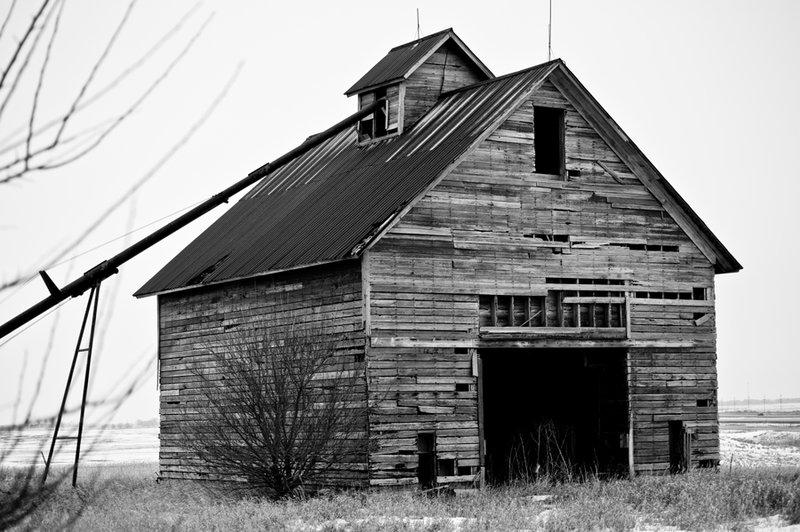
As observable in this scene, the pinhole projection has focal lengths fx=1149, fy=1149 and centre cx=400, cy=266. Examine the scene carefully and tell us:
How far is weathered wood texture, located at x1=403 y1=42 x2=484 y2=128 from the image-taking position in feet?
84.6

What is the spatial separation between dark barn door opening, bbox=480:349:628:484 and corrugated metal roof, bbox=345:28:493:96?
6.60m

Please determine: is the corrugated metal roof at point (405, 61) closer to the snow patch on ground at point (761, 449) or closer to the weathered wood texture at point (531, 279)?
the weathered wood texture at point (531, 279)

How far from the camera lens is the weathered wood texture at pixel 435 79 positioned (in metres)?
25.8

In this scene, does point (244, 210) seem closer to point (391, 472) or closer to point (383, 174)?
point (383, 174)

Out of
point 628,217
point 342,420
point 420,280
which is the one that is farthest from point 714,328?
point 342,420

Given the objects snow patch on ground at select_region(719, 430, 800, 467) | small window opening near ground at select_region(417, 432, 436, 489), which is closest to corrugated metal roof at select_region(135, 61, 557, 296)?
small window opening near ground at select_region(417, 432, 436, 489)

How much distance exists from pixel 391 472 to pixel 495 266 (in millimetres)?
4457

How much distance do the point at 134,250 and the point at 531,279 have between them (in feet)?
41.8

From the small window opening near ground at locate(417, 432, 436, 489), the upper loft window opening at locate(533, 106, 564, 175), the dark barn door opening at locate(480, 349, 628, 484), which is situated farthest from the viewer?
the dark barn door opening at locate(480, 349, 628, 484)

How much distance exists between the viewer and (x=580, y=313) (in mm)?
22531

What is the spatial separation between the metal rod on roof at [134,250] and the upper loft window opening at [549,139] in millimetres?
3638

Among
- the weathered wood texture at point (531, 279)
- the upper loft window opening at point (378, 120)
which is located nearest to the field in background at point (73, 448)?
the weathered wood texture at point (531, 279)

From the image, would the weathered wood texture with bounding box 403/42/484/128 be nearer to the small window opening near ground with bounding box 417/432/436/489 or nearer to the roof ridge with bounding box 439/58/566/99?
the roof ridge with bounding box 439/58/566/99

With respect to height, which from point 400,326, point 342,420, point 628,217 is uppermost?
point 628,217
